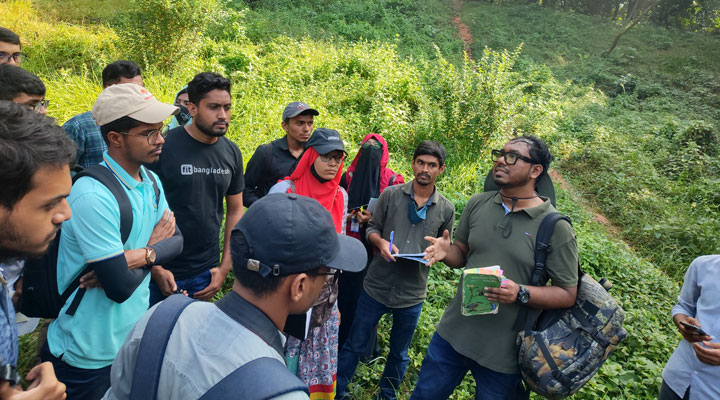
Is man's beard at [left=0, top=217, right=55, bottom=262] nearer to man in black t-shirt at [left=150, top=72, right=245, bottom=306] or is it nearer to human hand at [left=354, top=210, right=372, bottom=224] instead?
man in black t-shirt at [left=150, top=72, right=245, bottom=306]

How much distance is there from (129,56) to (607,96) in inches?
669

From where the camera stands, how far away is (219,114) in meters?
2.89

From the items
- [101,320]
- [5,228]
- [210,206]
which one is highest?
[5,228]

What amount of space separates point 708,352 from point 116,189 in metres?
3.16

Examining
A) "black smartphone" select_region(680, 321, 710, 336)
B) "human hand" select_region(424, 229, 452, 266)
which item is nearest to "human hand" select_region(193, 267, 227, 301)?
"human hand" select_region(424, 229, 452, 266)

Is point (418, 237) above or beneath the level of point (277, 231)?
beneath

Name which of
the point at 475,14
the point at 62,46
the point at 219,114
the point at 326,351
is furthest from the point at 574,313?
the point at 475,14

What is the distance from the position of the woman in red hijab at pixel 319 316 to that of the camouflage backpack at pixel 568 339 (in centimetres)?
116

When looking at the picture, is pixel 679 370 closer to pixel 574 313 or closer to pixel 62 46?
pixel 574 313

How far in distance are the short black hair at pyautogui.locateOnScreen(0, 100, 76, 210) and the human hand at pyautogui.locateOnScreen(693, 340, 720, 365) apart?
123 inches

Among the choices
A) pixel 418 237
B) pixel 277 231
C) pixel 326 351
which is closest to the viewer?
pixel 277 231

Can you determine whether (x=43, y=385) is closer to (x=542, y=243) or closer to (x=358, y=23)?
(x=542, y=243)

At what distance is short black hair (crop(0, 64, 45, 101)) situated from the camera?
2828 mm

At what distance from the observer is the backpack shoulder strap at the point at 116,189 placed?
194cm
